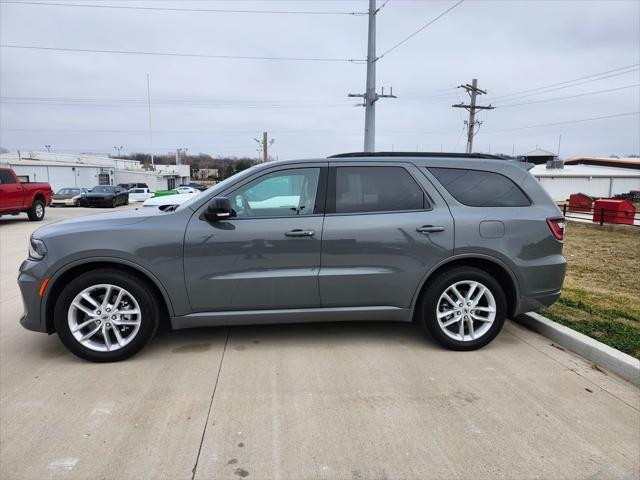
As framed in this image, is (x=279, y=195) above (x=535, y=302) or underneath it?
above

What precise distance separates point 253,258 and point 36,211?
1688 cm

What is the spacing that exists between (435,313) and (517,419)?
119cm

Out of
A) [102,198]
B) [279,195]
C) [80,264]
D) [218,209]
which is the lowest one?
[102,198]

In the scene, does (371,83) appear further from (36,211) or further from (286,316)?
(36,211)

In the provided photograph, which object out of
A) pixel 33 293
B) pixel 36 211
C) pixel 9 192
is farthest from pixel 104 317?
pixel 36 211

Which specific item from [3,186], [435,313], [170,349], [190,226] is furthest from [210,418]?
[3,186]

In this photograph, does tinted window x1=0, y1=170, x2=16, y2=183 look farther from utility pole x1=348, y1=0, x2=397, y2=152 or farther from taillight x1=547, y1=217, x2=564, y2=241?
taillight x1=547, y1=217, x2=564, y2=241

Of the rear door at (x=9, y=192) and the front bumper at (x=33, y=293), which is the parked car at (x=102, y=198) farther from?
the front bumper at (x=33, y=293)

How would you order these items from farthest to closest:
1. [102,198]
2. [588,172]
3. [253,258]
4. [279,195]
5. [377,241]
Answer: [588,172], [102,198], [279,195], [377,241], [253,258]

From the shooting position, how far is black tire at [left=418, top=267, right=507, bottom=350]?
4.00m

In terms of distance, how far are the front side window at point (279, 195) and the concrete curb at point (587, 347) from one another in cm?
264

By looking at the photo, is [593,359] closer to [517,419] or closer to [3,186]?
[517,419]

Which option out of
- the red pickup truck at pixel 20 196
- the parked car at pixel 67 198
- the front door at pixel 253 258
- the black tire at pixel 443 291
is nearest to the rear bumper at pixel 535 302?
the black tire at pixel 443 291

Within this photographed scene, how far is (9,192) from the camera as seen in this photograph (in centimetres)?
1522
